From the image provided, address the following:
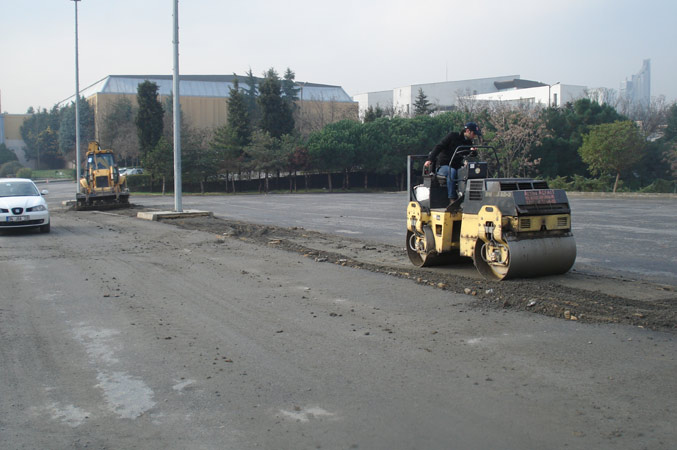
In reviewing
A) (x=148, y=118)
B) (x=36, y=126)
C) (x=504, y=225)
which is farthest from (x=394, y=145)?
(x=36, y=126)

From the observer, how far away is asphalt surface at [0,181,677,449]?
4.47 metres

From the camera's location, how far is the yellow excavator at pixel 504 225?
30.4 feet

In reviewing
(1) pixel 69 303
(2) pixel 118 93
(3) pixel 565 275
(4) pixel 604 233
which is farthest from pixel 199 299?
(2) pixel 118 93

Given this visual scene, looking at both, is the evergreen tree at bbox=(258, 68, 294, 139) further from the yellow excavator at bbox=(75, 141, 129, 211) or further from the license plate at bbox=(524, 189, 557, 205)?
the license plate at bbox=(524, 189, 557, 205)

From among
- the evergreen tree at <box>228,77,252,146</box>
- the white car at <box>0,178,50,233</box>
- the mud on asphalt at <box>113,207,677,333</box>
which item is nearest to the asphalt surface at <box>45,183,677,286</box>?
the mud on asphalt at <box>113,207,677,333</box>

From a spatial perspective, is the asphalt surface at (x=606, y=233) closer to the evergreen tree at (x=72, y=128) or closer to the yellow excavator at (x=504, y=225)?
the yellow excavator at (x=504, y=225)

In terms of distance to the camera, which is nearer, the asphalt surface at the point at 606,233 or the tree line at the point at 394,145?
the asphalt surface at the point at 606,233

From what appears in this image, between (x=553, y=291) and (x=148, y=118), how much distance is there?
54927 millimetres

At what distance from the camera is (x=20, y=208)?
17656mm

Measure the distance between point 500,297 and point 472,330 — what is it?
5.43 ft

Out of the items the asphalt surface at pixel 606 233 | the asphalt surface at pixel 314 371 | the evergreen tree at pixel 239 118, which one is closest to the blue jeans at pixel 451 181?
the asphalt surface at pixel 314 371

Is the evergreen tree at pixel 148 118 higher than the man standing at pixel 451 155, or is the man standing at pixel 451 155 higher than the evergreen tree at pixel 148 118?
the evergreen tree at pixel 148 118

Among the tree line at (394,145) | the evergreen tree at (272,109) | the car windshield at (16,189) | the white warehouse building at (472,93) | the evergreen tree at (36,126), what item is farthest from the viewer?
the evergreen tree at (36,126)

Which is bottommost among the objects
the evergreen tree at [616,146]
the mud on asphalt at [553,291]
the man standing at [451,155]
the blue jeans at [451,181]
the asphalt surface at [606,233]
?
the mud on asphalt at [553,291]
